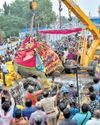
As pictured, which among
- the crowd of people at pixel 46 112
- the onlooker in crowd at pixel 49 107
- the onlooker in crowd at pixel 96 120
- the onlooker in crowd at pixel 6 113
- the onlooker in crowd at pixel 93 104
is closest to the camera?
the onlooker in crowd at pixel 96 120

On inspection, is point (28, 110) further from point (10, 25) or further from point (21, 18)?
point (21, 18)

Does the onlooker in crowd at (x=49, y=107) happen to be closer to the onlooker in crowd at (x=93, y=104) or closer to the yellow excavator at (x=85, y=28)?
the onlooker in crowd at (x=93, y=104)

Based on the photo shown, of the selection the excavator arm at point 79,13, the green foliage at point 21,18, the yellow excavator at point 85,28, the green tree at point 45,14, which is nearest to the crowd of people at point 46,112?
the yellow excavator at point 85,28

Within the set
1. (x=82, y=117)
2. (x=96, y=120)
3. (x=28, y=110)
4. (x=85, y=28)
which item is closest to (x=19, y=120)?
(x=28, y=110)

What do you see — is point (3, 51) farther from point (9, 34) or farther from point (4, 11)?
point (4, 11)

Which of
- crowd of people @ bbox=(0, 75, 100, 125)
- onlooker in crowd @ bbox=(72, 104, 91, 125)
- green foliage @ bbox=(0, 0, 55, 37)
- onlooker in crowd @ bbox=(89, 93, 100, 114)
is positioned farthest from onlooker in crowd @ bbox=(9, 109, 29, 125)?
green foliage @ bbox=(0, 0, 55, 37)

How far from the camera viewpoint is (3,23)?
86.6 metres

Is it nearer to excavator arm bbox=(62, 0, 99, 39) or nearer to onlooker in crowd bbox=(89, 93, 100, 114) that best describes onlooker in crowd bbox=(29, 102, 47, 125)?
onlooker in crowd bbox=(89, 93, 100, 114)

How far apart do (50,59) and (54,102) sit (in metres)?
7.88

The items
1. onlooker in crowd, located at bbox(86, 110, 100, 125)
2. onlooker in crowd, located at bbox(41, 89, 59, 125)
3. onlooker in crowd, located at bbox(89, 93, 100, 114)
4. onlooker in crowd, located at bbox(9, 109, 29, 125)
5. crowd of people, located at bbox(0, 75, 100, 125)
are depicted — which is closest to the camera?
onlooker in crowd, located at bbox(86, 110, 100, 125)

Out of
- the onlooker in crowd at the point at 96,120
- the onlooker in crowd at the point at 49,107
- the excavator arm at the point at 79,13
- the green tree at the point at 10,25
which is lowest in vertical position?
the green tree at the point at 10,25

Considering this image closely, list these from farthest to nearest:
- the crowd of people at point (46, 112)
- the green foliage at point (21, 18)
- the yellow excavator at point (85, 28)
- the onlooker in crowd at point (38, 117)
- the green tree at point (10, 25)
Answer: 1. the green foliage at point (21, 18)
2. the green tree at point (10, 25)
3. the yellow excavator at point (85, 28)
4. the onlooker in crowd at point (38, 117)
5. the crowd of people at point (46, 112)

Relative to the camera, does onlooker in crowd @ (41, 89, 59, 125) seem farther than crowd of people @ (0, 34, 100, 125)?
Yes

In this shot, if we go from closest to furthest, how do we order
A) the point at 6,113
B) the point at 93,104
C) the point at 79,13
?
the point at 6,113 < the point at 93,104 < the point at 79,13
